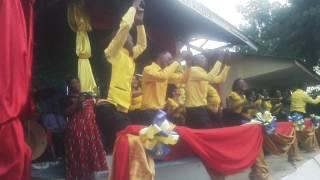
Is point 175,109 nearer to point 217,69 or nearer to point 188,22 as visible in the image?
point 217,69

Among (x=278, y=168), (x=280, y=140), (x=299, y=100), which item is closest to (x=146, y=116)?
(x=280, y=140)

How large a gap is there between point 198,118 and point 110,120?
1.83m

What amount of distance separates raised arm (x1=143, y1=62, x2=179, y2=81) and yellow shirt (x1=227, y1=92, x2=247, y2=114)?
183 cm

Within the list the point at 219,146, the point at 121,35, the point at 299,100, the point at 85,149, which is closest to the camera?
the point at 121,35

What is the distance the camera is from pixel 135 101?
6367 millimetres

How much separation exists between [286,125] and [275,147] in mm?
949

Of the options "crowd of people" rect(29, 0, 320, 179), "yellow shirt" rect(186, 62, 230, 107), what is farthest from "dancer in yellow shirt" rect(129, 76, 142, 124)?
"yellow shirt" rect(186, 62, 230, 107)

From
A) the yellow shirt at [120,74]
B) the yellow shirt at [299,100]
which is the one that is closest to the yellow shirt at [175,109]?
the yellow shirt at [120,74]

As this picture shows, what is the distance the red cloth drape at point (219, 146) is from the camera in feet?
16.4

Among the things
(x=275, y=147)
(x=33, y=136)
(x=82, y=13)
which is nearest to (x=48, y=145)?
(x=33, y=136)

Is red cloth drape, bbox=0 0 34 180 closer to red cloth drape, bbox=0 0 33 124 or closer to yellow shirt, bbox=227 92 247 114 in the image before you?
red cloth drape, bbox=0 0 33 124

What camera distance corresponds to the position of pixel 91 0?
7062 mm

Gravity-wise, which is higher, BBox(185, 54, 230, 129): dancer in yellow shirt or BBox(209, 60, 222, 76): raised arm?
BBox(209, 60, 222, 76): raised arm

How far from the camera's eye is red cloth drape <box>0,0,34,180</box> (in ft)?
10.8
